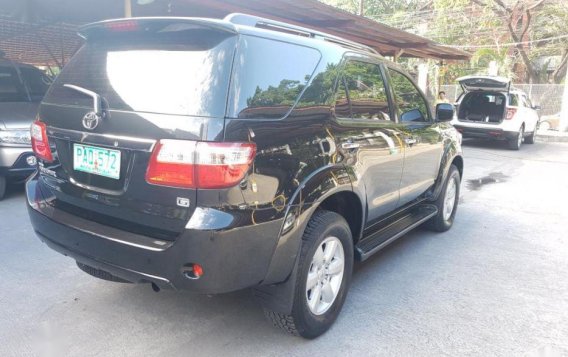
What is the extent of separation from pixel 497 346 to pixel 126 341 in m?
2.31

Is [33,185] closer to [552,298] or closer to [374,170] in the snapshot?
[374,170]

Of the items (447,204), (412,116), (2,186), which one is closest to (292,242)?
(412,116)

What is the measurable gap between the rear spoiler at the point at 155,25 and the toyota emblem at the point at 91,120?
55 centimetres

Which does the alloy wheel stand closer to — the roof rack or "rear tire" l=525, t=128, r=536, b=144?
the roof rack

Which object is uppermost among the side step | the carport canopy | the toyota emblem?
the carport canopy

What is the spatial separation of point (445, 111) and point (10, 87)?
5935mm

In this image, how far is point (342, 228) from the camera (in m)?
2.97

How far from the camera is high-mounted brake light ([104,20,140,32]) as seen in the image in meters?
2.58

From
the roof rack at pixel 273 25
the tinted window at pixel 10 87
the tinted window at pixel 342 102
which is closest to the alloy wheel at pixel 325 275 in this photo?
the tinted window at pixel 342 102

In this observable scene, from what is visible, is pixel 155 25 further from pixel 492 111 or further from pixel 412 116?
pixel 492 111

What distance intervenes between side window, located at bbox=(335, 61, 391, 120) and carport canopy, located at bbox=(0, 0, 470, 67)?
4.39 metres

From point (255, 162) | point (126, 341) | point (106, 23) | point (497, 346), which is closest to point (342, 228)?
→ point (255, 162)

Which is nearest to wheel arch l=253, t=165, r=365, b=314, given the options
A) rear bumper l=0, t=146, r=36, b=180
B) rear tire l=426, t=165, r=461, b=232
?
rear tire l=426, t=165, r=461, b=232

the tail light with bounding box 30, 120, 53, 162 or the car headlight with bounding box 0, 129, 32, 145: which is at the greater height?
the tail light with bounding box 30, 120, 53, 162
